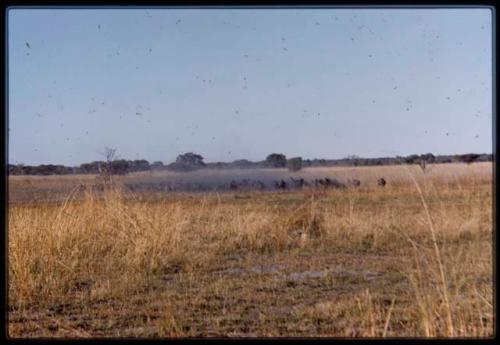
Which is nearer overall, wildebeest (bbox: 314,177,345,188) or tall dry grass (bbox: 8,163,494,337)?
tall dry grass (bbox: 8,163,494,337)

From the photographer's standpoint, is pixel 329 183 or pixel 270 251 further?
pixel 329 183

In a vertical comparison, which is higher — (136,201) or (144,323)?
(136,201)

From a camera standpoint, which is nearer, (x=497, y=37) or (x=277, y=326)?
(x=497, y=37)

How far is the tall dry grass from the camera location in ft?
12.2

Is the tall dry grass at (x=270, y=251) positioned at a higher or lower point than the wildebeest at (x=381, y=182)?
lower

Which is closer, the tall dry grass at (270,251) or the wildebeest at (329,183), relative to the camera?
the tall dry grass at (270,251)

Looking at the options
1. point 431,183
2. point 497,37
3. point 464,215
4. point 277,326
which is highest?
point 497,37

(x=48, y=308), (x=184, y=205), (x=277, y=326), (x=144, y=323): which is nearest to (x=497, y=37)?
Answer: (x=277, y=326)

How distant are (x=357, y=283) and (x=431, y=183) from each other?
1.21 meters

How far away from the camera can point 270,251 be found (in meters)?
6.82

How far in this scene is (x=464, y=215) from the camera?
4785mm

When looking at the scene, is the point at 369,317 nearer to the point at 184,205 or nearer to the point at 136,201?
the point at 136,201

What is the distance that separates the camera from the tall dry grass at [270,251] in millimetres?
3730

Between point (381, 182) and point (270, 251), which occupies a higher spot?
point (381, 182)
